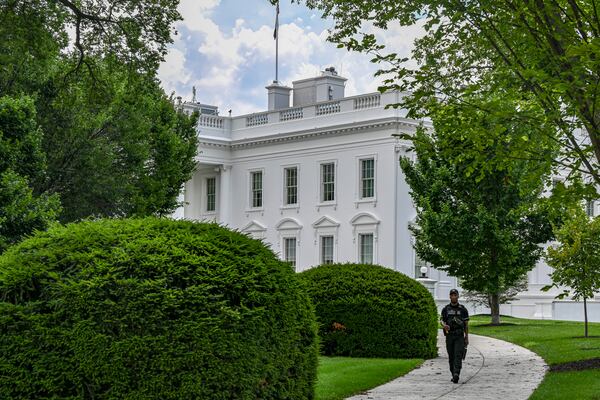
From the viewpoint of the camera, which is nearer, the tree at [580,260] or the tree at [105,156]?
the tree at [580,260]

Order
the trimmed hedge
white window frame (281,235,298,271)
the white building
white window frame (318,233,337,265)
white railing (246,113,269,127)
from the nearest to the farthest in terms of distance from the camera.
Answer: the trimmed hedge
the white building
white window frame (318,233,337,265)
white window frame (281,235,298,271)
white railing (246,113,269,127)

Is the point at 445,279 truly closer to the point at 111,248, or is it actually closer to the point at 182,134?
the point at 182,134

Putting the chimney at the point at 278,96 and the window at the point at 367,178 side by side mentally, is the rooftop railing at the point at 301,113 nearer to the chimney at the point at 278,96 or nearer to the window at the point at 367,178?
the chimney at the point at 278,96

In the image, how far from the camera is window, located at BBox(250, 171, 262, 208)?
195ft

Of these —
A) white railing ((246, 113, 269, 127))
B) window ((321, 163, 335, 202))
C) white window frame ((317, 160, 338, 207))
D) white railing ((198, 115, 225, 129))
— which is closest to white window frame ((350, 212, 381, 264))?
white window frame ((317, 160, 338, 207))

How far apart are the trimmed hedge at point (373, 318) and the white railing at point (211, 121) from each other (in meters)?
37.4

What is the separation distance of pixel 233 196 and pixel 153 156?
21.7 meters

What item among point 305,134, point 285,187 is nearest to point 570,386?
point 305,134

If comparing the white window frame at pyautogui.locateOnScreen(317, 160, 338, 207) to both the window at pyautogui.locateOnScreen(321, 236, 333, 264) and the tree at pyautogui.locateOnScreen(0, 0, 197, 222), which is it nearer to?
the window at pyautogui.locateOnScreen(321, 236, 333, 264)

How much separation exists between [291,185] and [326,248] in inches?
157

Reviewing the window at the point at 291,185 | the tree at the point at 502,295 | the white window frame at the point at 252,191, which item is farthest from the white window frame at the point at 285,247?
the tree at the point at 502,295

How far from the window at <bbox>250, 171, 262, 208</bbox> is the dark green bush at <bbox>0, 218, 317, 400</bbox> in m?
48.1

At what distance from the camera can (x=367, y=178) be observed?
5347cm

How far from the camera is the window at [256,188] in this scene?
195ft
